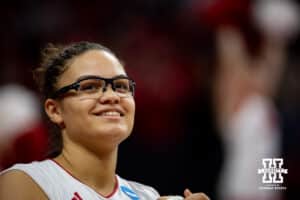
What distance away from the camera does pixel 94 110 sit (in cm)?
155

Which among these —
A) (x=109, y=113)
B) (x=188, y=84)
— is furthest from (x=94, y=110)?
(x=188, y=84)

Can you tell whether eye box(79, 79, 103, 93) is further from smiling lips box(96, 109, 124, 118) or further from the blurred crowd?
the blurred crowd

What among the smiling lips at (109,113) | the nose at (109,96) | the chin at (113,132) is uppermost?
the nose at (109,96)

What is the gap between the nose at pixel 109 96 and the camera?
5.13ft

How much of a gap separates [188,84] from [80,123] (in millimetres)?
1525

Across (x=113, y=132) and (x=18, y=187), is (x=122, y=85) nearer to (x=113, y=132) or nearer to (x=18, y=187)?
(x=113, y=132)

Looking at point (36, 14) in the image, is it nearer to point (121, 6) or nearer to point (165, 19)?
point (121, 6)

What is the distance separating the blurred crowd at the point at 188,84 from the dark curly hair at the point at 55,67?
19.7 inches

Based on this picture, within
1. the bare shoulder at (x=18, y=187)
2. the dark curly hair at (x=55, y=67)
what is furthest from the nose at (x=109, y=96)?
the bare shoulder at (x=18, y=187)

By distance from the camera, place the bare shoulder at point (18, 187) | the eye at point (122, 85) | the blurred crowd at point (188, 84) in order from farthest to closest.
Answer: the blurred crowd at point (188, 84) < the eye at point (122, 85) < the bare shoulder at point (18, 187)

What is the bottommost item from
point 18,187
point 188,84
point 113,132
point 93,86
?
point 18,187

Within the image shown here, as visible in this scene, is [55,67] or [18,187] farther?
[55,67]

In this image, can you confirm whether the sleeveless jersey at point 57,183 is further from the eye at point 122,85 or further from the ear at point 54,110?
the eye at point 122,85

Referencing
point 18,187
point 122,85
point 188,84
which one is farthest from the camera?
point 188,84
